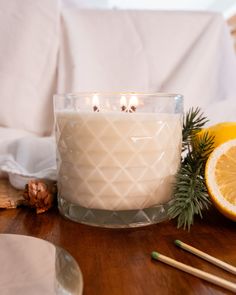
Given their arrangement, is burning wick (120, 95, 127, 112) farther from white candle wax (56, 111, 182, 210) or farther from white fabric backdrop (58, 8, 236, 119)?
white fabric backdrop (58, 8, 236, 119)

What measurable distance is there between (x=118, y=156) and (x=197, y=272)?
0.17m

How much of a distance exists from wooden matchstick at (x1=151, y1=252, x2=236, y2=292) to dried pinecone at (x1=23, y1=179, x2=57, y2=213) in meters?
0.22

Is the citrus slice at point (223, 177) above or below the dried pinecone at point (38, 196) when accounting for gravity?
above

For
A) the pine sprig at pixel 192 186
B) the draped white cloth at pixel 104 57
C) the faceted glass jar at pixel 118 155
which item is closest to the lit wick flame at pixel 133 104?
the faceted glass jar at pixel 118 155

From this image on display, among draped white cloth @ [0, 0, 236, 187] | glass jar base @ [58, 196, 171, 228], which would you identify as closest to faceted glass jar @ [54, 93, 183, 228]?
glass jar base @ [58, 196, 171, 228]

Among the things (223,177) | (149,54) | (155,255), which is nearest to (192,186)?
(223,177)

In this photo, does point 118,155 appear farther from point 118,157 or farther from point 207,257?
point 207,257

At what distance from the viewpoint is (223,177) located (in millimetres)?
463

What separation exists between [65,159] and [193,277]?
0.77 ft

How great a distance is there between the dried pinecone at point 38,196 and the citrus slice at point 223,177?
234 mm

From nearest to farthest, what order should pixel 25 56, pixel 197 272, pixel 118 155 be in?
pixel 197 272, pixel 118 155, pixel 25 56

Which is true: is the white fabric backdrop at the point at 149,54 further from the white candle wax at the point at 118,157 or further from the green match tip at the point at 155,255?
the green match tip at the point at 155,255

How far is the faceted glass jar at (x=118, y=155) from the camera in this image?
17.3 inches

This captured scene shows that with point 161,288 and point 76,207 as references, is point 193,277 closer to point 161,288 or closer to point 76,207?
point 161,288
